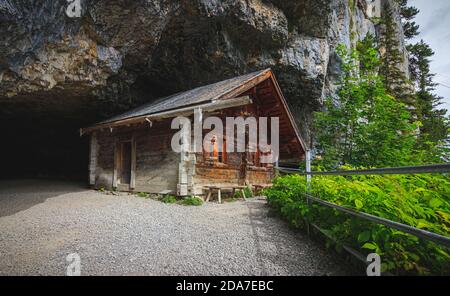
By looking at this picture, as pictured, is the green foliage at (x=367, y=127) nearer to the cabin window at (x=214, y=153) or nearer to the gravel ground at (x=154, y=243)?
the cabin window at (x=214, y=153)

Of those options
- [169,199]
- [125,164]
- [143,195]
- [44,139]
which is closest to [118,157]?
[125,164]

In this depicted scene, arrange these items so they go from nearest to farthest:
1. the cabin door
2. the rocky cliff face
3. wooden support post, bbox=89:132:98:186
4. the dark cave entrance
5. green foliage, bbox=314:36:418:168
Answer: green foliage, bbox=314:36:418:168, the rocky cliff face, the cabin door, wooden support post, bbox=89:132:98:186, the dark cave entrance

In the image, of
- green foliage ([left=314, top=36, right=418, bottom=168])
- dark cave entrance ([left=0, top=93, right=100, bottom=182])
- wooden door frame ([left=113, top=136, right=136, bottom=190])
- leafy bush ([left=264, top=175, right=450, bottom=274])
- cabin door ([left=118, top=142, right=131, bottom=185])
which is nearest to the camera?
leafy bush ([left=264, top=175, right=450, bottom=274])

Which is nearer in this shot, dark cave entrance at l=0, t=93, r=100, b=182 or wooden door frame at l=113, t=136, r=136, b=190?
wooden door frame at l=113, t=136, r=136, b=190

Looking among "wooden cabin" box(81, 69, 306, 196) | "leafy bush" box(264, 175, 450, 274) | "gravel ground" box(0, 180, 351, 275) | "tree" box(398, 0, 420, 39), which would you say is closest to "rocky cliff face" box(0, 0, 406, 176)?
"wooden cabin" box(81, 69, 306, 196)

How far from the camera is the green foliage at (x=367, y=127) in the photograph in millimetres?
7133

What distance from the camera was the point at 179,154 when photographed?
8.22 m

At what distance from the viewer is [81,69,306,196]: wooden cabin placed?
8.16 m

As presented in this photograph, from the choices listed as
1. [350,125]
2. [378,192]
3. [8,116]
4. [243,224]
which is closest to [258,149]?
[350,125]

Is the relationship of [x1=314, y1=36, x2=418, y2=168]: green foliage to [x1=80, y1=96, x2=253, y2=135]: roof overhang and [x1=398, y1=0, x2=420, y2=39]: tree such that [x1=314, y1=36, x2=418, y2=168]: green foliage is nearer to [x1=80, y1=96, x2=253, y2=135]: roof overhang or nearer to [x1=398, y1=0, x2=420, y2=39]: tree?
[x1=80, y1=96, x2=253, y2=135]: roof overhang

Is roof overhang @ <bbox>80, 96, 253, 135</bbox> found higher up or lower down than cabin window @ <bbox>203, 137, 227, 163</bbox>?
higher up

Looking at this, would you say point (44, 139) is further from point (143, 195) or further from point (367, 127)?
point (367, 127)

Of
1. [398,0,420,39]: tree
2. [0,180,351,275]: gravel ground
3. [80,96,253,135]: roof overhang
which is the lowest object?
[0,180,351,275]: gravel ground
